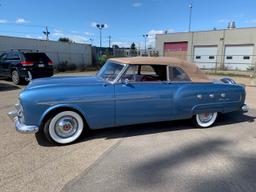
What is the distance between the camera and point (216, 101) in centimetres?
539

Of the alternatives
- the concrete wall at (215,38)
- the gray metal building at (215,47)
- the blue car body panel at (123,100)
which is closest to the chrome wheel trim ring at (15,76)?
the blue car body panel at (123,100)

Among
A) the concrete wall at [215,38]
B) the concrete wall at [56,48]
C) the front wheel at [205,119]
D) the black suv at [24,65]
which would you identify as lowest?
the front wheel at [205,119]

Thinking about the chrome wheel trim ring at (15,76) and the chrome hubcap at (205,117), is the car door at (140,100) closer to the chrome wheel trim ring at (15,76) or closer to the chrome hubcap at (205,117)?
the chrome hubcap at (205,117)

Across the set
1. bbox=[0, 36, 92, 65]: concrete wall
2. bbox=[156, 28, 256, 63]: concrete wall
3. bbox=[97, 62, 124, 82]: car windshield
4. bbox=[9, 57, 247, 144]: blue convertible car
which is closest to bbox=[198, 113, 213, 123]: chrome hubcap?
bbox=[9, 57, 247, 144]: blue convertible car

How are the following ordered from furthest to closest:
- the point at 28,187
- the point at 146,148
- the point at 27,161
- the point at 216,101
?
the point at 216,101
the point at 146,148
the point at 27,161
the point at 28,187

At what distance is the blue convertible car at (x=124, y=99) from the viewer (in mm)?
4160

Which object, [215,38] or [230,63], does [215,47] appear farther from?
[230,63]

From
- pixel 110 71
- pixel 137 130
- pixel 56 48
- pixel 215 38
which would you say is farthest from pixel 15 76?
pixel 215 38

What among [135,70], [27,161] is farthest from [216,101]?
[27,161]

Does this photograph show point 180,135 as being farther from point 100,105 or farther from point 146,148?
point 100,105

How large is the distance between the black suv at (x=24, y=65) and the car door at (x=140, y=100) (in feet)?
25.9

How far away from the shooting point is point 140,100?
470 centimetres

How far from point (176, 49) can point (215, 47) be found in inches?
233

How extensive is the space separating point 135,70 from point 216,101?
201 cm
